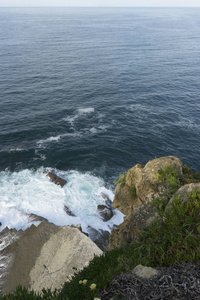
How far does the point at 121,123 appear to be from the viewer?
4859cm

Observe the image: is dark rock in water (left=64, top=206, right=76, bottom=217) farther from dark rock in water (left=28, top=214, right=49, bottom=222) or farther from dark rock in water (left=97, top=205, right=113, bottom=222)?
dark rock in water (left=97, top=205, right=113, bottom=222)

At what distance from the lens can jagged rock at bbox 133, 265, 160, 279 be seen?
630cm

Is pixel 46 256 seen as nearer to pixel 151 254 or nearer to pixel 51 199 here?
pixel 151 254

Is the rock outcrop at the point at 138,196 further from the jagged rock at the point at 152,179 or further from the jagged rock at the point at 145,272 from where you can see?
the jagged rock at the point at 145,272

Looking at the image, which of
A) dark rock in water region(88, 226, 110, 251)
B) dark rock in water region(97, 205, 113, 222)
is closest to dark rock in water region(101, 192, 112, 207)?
dark rock in water region(97, 205, 113, 222)

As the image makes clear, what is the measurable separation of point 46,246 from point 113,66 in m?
74.6

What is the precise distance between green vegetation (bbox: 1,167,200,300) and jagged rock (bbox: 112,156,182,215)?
6213 millimetres

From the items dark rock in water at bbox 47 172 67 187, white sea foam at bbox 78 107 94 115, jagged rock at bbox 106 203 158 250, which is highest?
jagged rock at bbox 106 203 158 250

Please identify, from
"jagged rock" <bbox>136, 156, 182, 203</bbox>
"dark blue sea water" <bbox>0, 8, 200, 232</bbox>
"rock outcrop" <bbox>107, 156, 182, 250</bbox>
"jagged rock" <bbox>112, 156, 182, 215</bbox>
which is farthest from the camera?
"dark blue sea water" <bbox>0, 8, 200, 232</bbox>

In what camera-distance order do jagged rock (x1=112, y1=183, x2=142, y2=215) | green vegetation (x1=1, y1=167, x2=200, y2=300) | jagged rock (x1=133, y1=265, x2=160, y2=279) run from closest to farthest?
jagged rock (x1=133, y1=265, x2=160, y2=279)
green vegetation (x1=1, y1=167, x2=200, y2=300)
jagged rock (x1=112, y1=183, x2=142, y2=215)

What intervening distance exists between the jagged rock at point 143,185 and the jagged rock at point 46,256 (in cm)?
548

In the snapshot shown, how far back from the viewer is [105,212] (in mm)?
29375

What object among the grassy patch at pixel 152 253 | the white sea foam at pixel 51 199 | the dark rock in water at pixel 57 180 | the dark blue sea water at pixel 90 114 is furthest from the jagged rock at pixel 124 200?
the dark rock in water at pixel 57 180

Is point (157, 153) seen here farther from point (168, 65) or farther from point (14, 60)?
point (14, 60)
